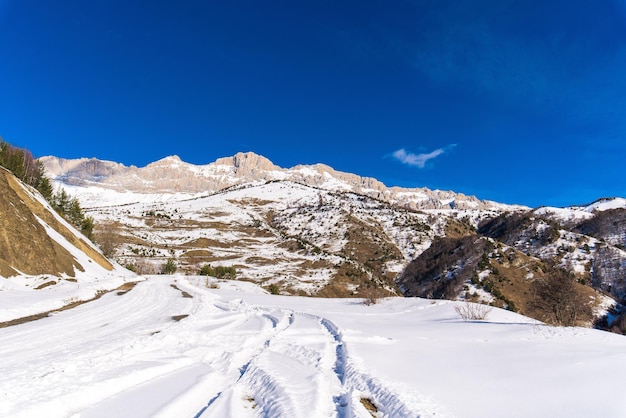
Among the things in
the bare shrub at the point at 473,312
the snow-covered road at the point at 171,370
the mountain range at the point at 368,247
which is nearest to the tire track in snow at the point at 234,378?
the snow-covered road at the point at 171,370

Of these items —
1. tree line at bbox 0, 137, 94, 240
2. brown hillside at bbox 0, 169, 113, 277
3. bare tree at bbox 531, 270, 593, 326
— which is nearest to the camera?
bare tree at bbox 531, 270, 593, 326

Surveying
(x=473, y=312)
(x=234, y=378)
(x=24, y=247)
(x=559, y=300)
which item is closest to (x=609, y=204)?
(x=559, y=300)

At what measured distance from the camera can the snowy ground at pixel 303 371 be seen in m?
4.61

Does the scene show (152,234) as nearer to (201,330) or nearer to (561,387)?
(201,330)

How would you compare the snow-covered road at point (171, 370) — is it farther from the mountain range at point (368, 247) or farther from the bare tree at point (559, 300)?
the mountain range at point (368, 247)

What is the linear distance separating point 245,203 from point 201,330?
130146 millimetres

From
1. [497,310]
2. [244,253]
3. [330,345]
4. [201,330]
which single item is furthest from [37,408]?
[244,253]

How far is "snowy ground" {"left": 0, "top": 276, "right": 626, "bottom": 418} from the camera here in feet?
15.1

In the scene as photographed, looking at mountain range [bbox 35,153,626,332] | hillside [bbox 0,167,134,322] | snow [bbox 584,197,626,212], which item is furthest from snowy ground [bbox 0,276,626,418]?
snow [bbox 584,197,626,212]

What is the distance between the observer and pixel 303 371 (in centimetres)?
644

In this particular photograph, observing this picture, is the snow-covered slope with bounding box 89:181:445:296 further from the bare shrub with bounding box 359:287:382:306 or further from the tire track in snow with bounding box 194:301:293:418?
the tire track in snow with bounding box 194:301:293:418

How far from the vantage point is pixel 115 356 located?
7.05 metres

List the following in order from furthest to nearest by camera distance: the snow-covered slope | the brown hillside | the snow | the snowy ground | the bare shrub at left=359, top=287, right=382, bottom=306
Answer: the snow → the snow-covered slope → the bare shrub at left=359, top=287, right=382, bottom=306 → the brown hillside → the snowy ground

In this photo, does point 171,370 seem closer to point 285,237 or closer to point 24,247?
point 24,247
